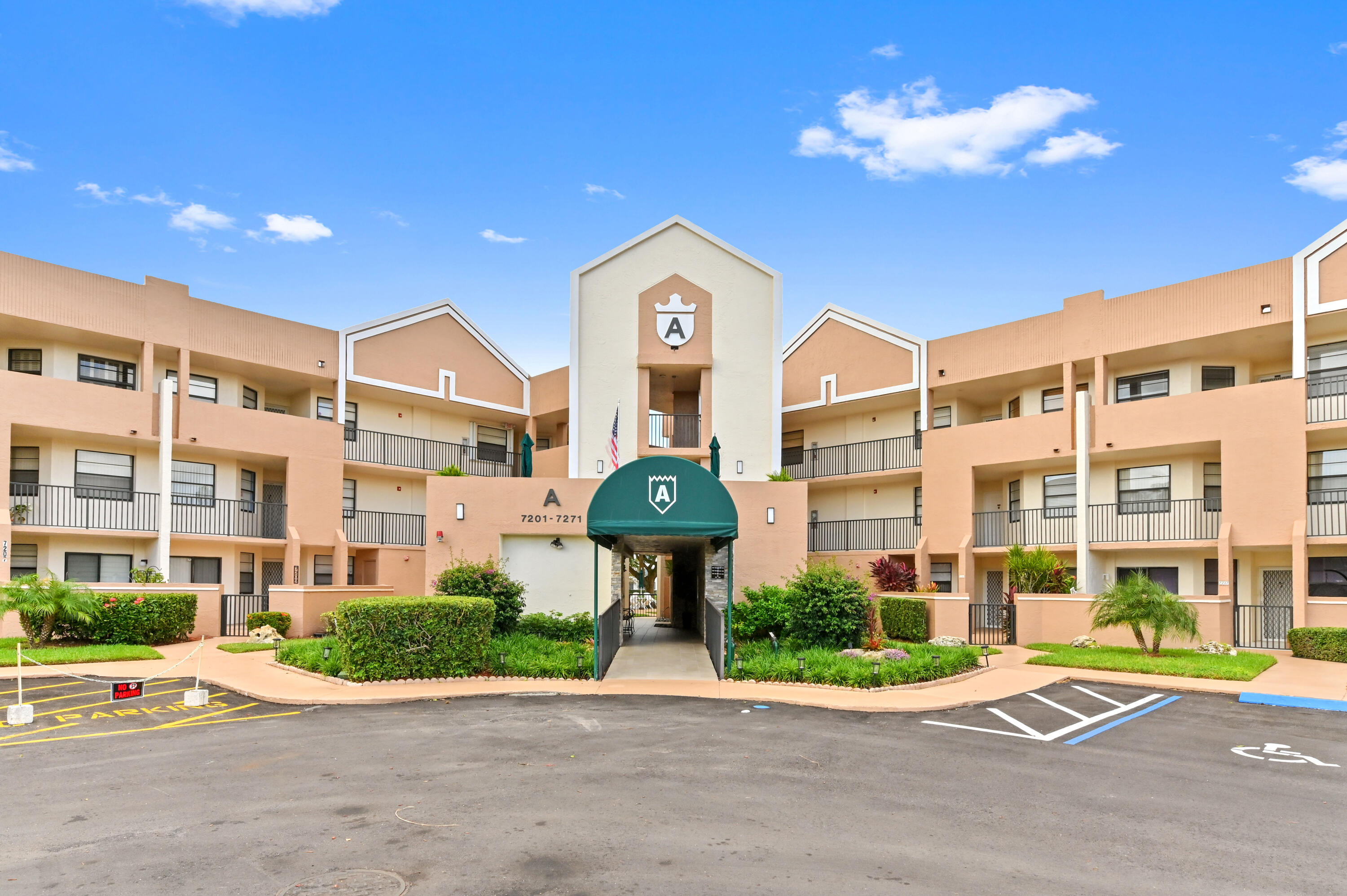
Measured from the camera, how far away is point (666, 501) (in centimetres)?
1748

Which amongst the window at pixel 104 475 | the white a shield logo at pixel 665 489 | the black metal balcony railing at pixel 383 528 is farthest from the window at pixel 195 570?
the white a shield logo at pixel 665 489

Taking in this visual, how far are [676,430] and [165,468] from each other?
48.9 feet

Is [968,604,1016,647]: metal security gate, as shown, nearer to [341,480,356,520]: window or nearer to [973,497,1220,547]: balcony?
[973,497,1220,547]: balcony

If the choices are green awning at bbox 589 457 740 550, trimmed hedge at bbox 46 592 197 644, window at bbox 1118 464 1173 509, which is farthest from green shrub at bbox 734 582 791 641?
trimmed hedge at bbox 46 592 197 644

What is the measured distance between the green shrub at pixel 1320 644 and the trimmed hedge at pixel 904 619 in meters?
8.21

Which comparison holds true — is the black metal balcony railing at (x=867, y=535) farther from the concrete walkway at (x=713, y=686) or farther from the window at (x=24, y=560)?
the window at (x=24, y=560)

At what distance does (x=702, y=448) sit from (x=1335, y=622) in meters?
16.6

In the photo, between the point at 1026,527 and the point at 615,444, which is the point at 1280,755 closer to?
the point at 615,444

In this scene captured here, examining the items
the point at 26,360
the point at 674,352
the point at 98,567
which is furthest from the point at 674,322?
the point at 26,360

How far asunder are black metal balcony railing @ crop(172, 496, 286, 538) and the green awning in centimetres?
1574

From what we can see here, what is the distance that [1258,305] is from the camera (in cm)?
2380

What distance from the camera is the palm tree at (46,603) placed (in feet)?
61.6

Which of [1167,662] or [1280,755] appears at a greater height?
[1280,755]

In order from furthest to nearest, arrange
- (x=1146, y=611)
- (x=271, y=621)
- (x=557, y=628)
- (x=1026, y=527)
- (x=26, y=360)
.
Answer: (x=1026, y=527) < (x=26, y=360) < (x=271, y=621) < (x=557, y=628) < (x=1146, y=611)
